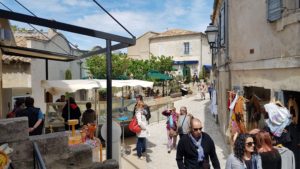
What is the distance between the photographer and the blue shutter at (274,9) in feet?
19.9

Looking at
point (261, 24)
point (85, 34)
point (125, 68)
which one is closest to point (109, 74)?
point (85, 34)

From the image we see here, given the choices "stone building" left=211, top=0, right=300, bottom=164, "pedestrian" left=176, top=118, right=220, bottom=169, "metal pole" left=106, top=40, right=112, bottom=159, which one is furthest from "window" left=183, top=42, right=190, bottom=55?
"pedestrian" left=176, top=118, right=220, bottom=169

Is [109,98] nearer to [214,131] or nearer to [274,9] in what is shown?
[274,9]

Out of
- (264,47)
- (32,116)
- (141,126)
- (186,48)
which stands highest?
(186,48)

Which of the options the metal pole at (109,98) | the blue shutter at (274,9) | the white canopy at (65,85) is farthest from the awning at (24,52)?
the blue shutter at (274,9)

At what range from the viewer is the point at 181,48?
4622 cm

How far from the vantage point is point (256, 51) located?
764 centimetres

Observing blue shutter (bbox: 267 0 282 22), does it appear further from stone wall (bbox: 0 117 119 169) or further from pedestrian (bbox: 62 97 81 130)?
pedestrian (bbox: 62 97 81 130)

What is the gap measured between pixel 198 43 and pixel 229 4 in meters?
35.7

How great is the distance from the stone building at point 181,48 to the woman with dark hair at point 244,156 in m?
39.9

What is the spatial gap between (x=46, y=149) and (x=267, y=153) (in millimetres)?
3103

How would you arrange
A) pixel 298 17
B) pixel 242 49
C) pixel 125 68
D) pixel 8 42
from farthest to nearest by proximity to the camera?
pixel 125 68
pixel 8 42
pixel 242 49
pixel 298 17

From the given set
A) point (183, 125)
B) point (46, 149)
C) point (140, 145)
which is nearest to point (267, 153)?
point (46, 149)

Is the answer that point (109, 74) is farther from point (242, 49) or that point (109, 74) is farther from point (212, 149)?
point (242, 49)
